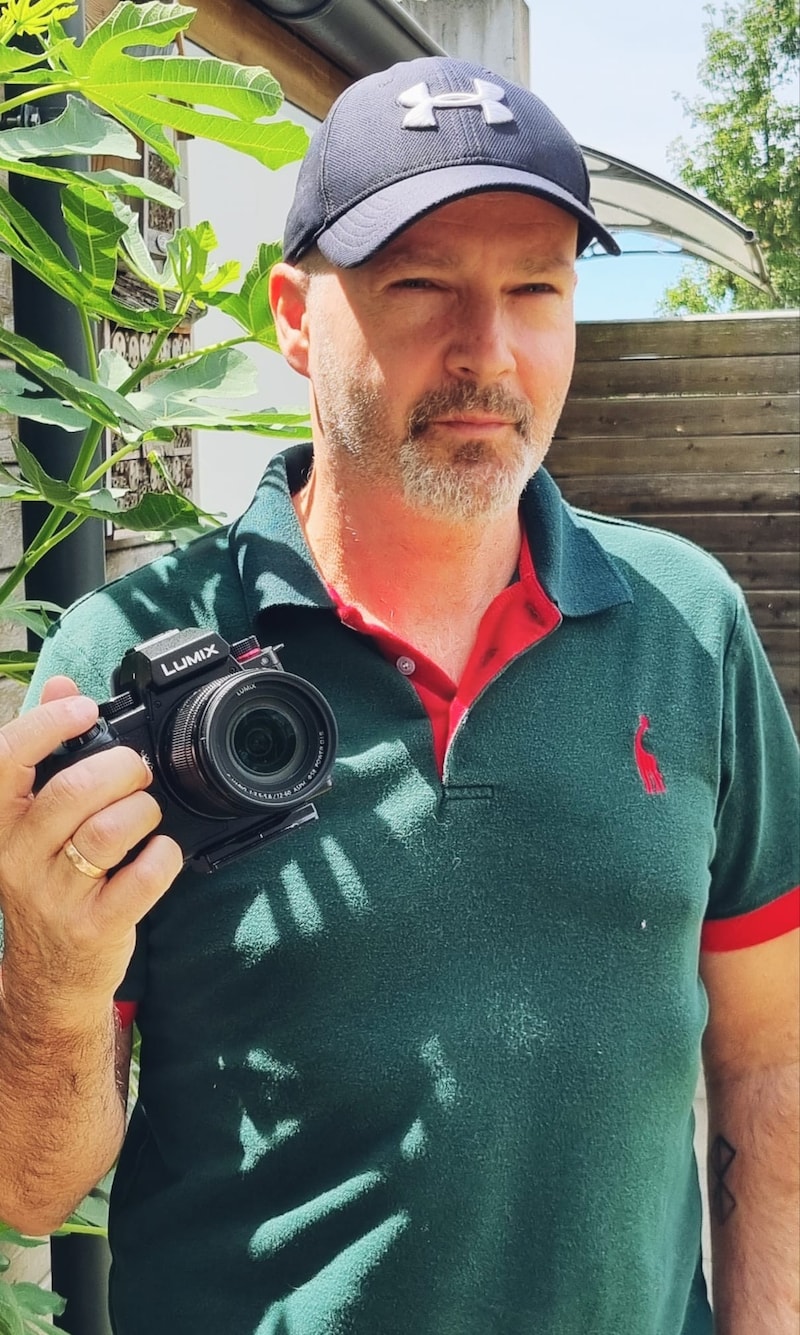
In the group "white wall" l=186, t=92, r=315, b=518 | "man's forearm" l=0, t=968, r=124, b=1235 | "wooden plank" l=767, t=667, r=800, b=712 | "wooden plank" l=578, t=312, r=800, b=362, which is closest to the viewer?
"man's forearm" l=0, t=968, r=124, b=1235

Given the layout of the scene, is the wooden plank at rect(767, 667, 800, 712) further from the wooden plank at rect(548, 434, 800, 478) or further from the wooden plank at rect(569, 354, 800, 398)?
the wooden plank at rect(569, 354, 800, 398)

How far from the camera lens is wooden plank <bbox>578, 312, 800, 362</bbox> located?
218 inches

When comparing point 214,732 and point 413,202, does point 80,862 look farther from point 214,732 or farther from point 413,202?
point 413,202

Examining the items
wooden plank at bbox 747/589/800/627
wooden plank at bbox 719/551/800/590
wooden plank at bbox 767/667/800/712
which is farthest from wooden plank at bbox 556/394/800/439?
wooden plank at bbox 767/667/800/712

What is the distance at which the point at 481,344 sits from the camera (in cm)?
134

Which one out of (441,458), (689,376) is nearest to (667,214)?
(689,376)

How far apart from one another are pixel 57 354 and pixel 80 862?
81cm

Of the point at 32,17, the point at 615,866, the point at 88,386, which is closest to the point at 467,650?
the point at 615,866

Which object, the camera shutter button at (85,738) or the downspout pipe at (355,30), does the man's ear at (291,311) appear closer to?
the camera shutter button at (85,738)

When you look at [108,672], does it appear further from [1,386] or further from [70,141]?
[70,141]

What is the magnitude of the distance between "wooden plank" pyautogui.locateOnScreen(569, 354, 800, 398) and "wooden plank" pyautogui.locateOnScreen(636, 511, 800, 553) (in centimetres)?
54

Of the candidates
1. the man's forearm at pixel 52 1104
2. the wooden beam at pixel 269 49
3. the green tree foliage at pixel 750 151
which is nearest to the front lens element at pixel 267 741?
the man's forearm at pixel 52 1104

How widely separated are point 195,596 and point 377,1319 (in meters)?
0.72

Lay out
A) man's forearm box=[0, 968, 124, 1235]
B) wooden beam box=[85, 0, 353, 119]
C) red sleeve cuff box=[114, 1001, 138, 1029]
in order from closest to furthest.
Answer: man's forearm box=[0, 968, 124, 1235], red sleeve cuff box=[114, 1001, 138, 1029], wooden beam box=[85, 0, 353, 119]
